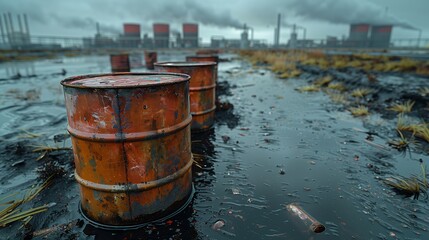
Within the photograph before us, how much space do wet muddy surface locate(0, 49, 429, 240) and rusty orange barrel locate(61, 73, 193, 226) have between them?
0.70 feet

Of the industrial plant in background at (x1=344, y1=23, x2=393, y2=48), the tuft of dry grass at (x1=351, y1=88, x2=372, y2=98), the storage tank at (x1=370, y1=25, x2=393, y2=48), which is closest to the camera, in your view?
the tuft of dry grass at (x1=351, y1=88, x2=372, y2=98)

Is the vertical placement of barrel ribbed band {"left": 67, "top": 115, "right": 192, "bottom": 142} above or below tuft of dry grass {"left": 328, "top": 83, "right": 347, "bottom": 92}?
above

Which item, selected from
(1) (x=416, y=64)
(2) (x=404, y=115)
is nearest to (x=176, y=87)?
(2) (x=404, y=115)

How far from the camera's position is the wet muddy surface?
1.98 meters

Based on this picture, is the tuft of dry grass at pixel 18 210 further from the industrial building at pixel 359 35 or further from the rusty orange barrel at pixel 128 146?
the industrial building at pixel 359 35

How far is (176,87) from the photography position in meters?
1.90

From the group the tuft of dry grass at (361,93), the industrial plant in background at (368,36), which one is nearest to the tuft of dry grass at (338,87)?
the tuft of dry grass at (361,93)

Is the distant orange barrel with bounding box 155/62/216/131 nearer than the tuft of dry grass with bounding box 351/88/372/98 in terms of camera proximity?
Yes

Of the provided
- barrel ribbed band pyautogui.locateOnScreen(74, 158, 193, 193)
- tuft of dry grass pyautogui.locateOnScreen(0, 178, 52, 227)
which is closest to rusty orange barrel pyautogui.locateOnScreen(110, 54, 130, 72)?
tuft of dry grass pyautogui.locateOnScreen(0, 178, 52, 227)

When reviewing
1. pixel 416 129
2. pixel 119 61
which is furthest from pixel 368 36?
pixel 416 129

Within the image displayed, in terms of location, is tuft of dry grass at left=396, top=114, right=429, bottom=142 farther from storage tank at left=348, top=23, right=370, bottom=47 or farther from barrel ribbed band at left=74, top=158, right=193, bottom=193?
storage tank at left=348, top=23, right=370, bottom=47

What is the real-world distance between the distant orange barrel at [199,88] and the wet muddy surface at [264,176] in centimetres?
27

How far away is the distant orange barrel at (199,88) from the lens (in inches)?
151

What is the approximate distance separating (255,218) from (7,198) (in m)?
2.42
